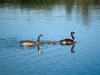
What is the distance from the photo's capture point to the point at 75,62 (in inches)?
840

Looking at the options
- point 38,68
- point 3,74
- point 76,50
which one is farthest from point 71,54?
point 3,74

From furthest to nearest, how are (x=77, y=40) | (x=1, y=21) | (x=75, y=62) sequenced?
(x=1, y=21) → (x=77, y=40) → (x=75, y=62)

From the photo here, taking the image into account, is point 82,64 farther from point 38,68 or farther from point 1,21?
point 1,21

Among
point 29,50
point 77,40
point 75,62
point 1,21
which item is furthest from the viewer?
point 1,21

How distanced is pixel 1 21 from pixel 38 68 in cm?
2492

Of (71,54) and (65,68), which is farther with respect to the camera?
(71,54)

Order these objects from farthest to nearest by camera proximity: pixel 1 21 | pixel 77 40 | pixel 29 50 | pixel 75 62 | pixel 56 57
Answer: pixel 1 21 → pixel 77 40 → pixel 29 50 → pixel 56 57 → pixel 75 62

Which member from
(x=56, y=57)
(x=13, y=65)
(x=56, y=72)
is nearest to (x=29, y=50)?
(x=56, y=57)

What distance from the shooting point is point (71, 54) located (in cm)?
2419

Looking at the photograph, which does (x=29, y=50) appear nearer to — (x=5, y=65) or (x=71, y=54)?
(x=71, y=54)

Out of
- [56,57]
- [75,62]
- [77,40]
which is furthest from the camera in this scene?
[77,40]

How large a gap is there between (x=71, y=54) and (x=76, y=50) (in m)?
1.89

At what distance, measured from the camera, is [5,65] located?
20.2 meters

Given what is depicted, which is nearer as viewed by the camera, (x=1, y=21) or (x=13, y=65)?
(x=13, y=65)
